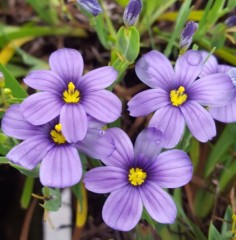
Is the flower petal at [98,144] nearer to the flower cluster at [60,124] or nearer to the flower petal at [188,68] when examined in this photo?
the flower cluster at [60,124]

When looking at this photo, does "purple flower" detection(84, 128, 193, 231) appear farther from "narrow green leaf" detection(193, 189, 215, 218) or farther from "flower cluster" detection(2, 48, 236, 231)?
"narrow green leaf" detection(193, 189, 215, 218)

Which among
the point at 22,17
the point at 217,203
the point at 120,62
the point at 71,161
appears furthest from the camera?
the point at 22,17

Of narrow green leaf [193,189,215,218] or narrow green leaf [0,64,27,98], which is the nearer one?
narrow green leaf [0,64,27,98]

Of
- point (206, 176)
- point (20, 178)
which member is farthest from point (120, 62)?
point (20, 178)

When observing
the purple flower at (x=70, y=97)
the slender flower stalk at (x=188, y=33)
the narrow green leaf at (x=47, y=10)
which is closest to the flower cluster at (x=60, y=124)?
the purple flower at (x=70, y=97)

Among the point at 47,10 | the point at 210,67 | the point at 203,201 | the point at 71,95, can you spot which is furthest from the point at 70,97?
the point at 47,10

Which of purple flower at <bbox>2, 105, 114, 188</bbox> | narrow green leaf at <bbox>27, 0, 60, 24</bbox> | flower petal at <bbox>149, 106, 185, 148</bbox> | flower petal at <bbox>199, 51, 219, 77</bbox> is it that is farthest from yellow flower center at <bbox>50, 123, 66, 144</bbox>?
narrow green leaf at <bbox>27, 0, 60, 24</bbox>

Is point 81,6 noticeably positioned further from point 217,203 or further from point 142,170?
point 217,203
